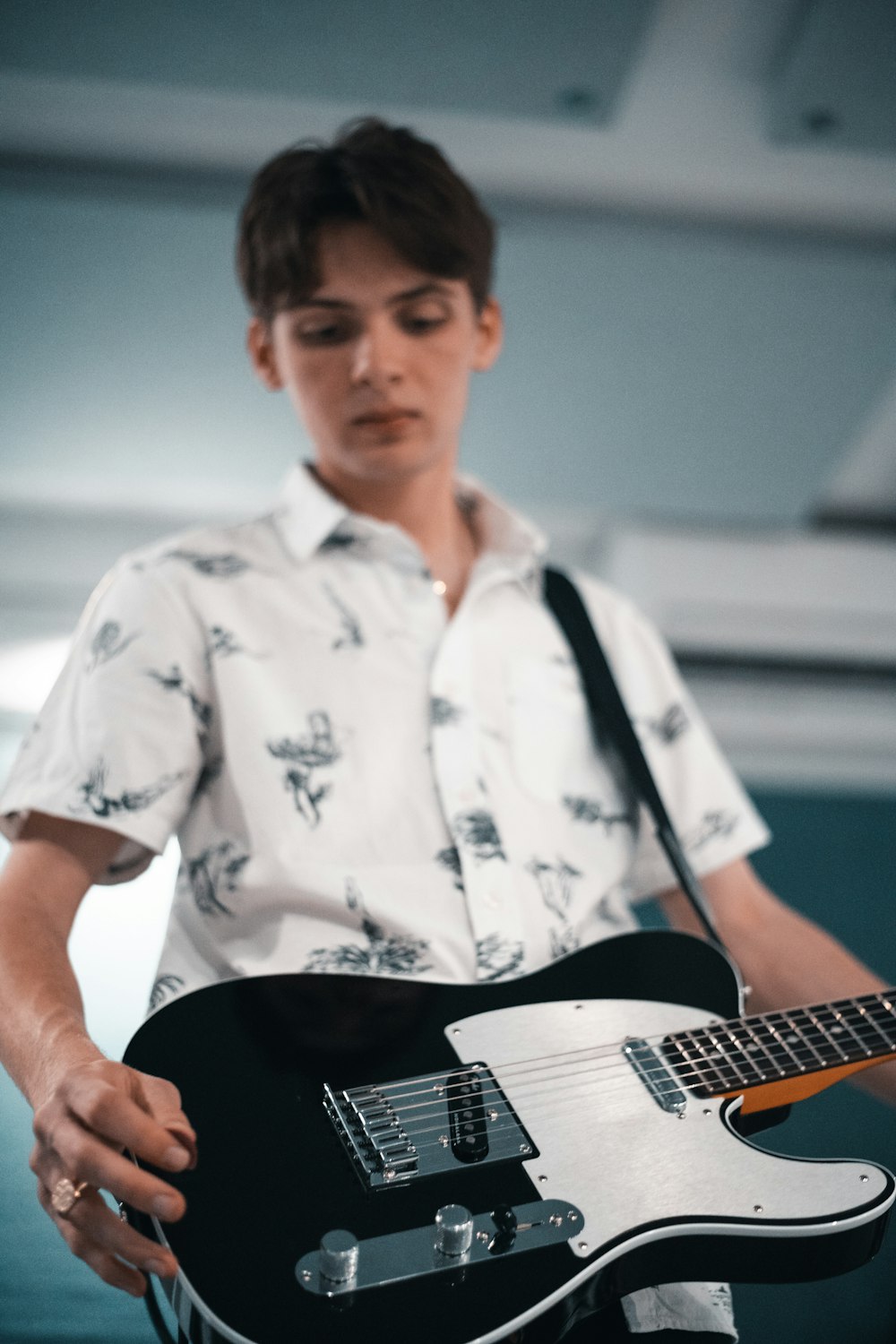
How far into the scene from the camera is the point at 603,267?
5.14ft

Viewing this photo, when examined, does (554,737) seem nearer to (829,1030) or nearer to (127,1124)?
(829,1030)

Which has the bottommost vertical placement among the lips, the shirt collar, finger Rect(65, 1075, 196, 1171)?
finger Rect(65, 1075, 196, 1171)

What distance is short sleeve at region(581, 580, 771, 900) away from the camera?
1.13 metres

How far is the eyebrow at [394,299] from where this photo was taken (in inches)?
42.6

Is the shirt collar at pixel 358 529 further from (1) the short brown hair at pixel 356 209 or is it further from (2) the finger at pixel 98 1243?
(2) the finger at pixel 98 1243

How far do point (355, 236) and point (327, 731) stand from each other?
1.61ft

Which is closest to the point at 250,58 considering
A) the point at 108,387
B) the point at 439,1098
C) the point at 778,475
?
the point at 108,387

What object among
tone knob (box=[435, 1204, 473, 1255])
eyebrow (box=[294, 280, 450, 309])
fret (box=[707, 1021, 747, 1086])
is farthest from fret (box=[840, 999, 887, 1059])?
eyebrow (box=[294, 280, 450, 309])

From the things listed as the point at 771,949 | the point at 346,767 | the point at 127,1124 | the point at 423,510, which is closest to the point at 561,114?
the point at 423,510

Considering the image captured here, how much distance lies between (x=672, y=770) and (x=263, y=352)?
62cm

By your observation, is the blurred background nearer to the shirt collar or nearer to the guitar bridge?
the guitar bridge

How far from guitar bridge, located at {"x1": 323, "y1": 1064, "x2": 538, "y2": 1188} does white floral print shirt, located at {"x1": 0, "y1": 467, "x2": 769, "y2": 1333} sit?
5.4 inches

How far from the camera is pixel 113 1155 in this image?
22.7 inches

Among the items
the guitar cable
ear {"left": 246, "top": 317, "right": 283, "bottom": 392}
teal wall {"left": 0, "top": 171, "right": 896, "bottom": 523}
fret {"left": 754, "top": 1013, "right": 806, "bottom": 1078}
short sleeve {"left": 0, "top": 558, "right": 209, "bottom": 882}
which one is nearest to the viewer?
the guitar cable
